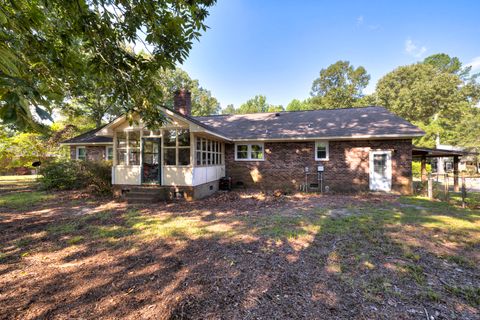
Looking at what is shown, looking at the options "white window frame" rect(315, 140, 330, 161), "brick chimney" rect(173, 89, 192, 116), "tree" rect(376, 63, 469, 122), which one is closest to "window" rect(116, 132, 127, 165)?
"brick chimney" rect(173, 89, 192, 116)

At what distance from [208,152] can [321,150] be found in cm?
604

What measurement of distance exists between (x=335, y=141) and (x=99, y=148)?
15.5 metres

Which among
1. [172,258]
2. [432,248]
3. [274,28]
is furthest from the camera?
[274,28]

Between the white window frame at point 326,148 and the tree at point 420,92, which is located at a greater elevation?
the tree at point 420,92

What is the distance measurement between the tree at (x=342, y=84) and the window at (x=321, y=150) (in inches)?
1050

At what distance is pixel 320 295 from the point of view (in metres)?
2.82

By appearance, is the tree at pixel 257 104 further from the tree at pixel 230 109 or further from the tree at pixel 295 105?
the tree at pixel 230 109

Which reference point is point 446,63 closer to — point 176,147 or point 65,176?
point 176,147

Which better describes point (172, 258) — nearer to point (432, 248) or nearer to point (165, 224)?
point (165, 224)

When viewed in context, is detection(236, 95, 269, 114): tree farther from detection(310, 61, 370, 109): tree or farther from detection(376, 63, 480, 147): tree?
detection(376, 63, 480, 147): tree

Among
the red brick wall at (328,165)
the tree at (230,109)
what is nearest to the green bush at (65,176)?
the red brick wall at (328,165)

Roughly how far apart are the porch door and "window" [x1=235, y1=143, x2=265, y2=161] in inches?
186

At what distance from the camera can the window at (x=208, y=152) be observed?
9961 millimetres

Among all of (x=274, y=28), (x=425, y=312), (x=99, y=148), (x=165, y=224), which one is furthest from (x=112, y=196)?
(x=274, y=28)
